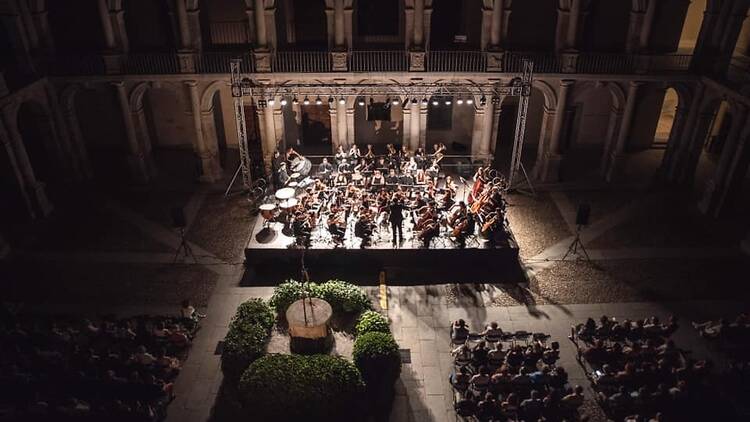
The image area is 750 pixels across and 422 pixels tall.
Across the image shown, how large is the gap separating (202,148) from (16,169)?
693cm

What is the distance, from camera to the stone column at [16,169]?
21453 millimetres

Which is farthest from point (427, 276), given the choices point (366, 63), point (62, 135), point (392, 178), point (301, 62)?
point (62, 135)

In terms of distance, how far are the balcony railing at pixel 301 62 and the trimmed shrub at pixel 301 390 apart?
13.3 meters

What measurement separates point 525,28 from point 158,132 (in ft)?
58.4

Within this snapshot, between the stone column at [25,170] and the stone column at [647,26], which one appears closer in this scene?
the stone column at [25,170]

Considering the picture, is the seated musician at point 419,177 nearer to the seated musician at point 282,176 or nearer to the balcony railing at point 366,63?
the balcony railing at point 366,63

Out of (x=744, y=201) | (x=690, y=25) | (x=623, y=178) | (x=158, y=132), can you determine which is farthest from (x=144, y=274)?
(x=690, y=25)

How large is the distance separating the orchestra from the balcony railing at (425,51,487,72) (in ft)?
10.9

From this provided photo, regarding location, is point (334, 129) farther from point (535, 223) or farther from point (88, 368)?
point (88, 368)

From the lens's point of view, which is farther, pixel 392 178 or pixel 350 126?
pixel 350 126

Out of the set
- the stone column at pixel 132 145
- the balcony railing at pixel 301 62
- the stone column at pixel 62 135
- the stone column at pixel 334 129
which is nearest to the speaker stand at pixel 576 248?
the stone column at pixel 334 129

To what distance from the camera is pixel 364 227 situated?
65.7 feet

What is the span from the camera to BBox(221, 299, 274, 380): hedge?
14.9 metres

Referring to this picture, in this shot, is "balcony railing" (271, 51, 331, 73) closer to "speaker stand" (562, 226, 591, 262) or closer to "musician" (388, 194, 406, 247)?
"musician" (388, 194, 406, 247)
